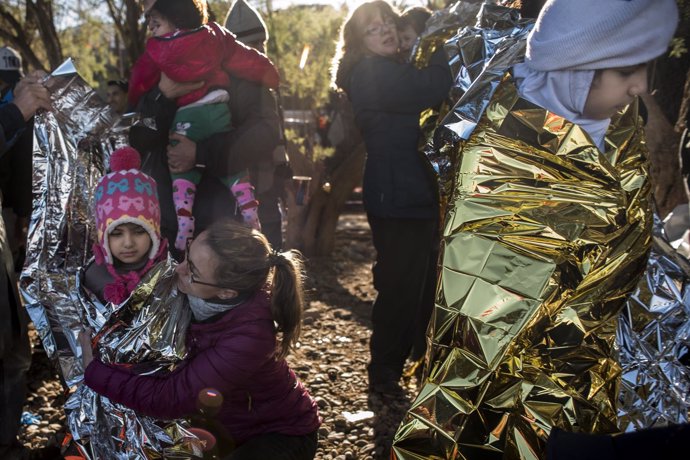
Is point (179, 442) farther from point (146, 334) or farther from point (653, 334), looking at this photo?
point (653, 334)

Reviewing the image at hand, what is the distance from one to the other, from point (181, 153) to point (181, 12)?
63 centimetres

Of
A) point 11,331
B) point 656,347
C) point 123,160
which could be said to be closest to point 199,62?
point 123,160

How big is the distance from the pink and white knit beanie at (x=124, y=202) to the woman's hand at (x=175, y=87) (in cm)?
48

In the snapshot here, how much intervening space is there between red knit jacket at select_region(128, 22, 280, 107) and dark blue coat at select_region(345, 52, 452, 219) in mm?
469

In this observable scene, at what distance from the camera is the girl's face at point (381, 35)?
137 inches

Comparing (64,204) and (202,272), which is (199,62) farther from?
(202,272)

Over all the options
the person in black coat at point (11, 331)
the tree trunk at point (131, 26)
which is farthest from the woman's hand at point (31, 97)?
the tree trunk at point (131, 26)

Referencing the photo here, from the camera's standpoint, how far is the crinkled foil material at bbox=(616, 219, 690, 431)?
2172 millimetres

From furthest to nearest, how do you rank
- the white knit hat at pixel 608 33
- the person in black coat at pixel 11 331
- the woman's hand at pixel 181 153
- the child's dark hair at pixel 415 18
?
the child's dark hair at pixel 415 18
the woman's hand at pixel 181 153
the person in black coat at pixel 11 331
the white knit hat at pixel 608 33

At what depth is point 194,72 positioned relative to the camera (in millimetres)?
3074

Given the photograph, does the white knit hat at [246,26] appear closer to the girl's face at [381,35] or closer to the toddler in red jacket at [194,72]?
the toddler in red jacket at [194,72]

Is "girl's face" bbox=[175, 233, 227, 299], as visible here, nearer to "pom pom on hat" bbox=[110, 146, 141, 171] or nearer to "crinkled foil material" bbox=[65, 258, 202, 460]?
"crinkled foil material" bbox=[65, 258, 202, 460]

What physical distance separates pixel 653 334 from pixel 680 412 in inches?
9.8

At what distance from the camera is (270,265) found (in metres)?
2.36
